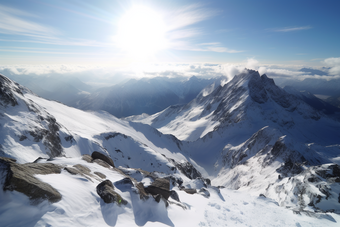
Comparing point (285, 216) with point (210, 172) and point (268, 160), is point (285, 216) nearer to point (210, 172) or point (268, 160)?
point (268, 160)

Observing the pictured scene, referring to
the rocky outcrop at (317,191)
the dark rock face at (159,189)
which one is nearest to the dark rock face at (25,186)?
the dark rock face at (159,189)

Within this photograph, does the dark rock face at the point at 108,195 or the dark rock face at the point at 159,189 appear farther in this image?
the dark rock face at the point at 159,189

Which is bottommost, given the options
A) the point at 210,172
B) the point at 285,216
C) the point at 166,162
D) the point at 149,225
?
the point at 210,172

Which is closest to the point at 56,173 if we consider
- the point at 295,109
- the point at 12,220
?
the point at 12,220

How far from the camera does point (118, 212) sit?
14.4 meters

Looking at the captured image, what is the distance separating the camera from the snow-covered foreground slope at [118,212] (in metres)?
10.0

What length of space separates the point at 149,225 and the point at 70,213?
21.7 feet

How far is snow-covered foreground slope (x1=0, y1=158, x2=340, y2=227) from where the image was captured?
10008 mm

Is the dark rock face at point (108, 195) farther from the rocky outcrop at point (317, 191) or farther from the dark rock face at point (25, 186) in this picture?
the rocky outcrop at point (317, 191)

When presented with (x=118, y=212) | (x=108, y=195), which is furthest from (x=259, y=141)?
(x=108, y=195)

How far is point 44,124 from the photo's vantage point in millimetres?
50156

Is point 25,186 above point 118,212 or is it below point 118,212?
above

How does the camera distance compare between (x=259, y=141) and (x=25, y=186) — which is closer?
(x=25, y=186)

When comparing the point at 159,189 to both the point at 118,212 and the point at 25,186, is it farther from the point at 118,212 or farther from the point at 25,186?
the point at 25,186
